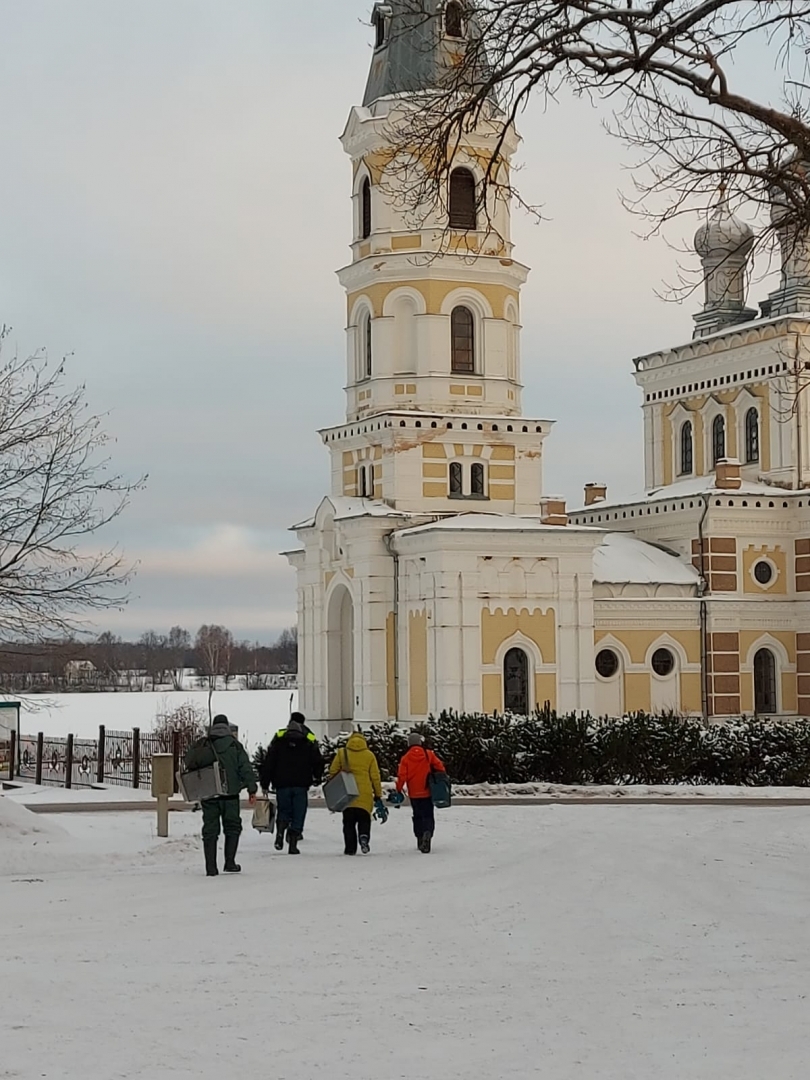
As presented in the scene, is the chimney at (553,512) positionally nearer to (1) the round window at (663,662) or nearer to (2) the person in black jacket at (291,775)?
(1) the round window at (663,662)

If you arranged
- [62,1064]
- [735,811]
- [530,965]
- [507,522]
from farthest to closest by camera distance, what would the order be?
[507,522], [735,811], [530,965], [62,1064]

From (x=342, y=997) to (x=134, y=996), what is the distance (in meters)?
1.21

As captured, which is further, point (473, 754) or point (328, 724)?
point (328, 724)

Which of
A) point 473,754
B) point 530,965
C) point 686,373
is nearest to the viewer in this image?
point 530,965

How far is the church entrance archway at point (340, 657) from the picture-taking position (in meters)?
46.4

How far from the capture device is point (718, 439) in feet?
177

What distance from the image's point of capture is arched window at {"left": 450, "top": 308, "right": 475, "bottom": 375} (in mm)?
44906

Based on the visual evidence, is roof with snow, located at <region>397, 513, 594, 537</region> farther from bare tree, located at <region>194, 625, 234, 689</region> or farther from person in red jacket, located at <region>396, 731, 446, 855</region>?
bare tree, located at <region>194, 625, 234, 689</region>

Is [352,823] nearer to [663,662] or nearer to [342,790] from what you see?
[342,790]

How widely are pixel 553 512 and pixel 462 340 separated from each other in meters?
5.32

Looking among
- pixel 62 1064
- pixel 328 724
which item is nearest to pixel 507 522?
pixel 328 724

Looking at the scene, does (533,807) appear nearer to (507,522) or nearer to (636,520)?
(507,522)

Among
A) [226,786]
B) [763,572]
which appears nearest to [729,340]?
[763,572]

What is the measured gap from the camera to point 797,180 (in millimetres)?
15602
